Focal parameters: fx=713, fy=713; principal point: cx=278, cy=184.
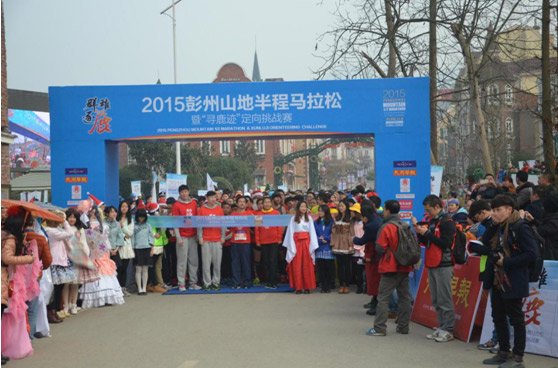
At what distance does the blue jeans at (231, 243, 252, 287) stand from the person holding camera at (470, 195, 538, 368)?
307 inches

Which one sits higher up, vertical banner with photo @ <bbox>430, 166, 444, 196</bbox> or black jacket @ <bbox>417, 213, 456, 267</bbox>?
vertical banner with photo @ <bbox>430, 166, 444, 196</bbox>

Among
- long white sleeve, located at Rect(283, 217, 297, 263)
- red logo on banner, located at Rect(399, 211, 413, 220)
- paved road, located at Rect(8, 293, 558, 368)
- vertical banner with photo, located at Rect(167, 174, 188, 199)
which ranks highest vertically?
vertical banner with photo, located at Rect(167, 174, 188, 199)

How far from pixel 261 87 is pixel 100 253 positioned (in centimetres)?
487

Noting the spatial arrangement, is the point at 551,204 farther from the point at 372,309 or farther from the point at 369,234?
the point at 372,309

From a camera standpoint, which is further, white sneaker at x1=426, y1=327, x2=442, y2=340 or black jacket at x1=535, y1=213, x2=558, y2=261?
white sneaker at x1=426, y1=327, x2=442, y2=340

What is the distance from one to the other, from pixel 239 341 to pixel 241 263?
5.90m

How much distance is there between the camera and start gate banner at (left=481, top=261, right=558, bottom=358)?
319 inches

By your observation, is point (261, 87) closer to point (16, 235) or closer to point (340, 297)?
point (340, 297)

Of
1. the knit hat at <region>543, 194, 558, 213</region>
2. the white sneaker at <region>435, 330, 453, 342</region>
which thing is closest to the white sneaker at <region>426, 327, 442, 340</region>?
the white sneaker at <region>435, 330, 453, 342</region>

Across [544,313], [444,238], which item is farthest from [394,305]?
[544,313]

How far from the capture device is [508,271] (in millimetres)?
7582

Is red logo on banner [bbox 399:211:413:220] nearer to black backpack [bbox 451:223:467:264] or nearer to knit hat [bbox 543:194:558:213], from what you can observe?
black backpack [bbox 451:223:467:264]

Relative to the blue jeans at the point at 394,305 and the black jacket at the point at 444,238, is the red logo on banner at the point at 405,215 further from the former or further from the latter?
the black jacket at the point at 444,238

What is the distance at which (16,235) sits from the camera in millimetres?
8266
